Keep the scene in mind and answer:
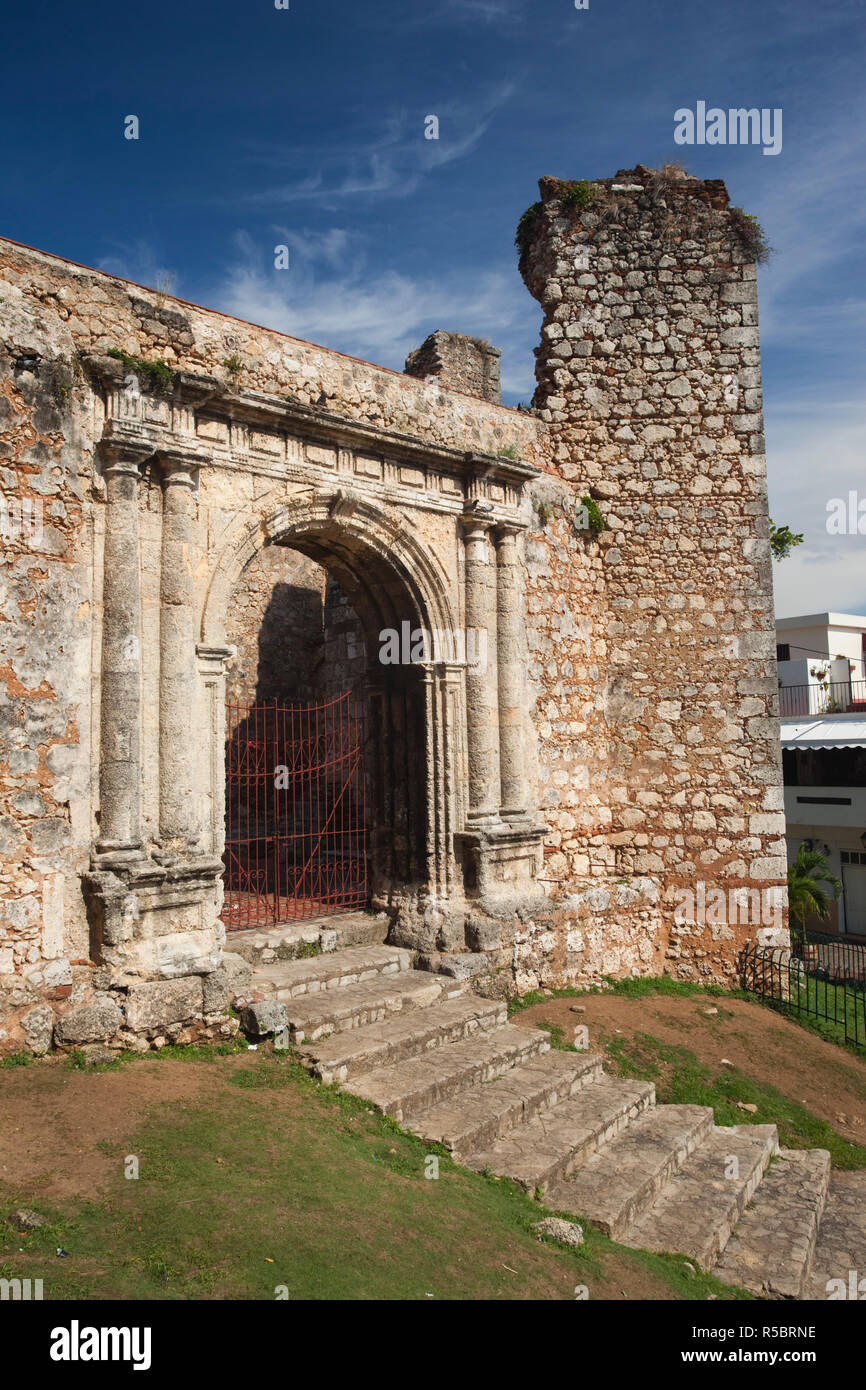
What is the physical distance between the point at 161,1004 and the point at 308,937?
204cm

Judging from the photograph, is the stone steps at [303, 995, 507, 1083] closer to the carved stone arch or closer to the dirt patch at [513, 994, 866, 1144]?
the dirt patch at [513, 994, 866, 1144]

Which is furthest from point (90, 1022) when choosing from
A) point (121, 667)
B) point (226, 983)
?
point (121, 667)

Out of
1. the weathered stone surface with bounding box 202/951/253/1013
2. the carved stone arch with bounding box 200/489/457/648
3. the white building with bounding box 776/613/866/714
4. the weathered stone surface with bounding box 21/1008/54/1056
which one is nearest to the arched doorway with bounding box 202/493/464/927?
the carved stone arch with bounding box 200/489/457/648

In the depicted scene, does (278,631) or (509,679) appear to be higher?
(278,631)

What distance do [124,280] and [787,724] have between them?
Result: 60.6 feet

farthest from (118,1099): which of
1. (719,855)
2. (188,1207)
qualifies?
(719,855)

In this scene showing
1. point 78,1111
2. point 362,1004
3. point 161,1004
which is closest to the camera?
point 78,1111

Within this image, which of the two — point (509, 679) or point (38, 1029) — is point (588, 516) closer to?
point (509, 679)

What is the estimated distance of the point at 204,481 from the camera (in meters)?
6.84

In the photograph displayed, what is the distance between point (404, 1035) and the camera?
21.7ft

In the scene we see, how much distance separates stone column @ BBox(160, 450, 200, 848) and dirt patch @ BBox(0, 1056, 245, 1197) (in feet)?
5.17

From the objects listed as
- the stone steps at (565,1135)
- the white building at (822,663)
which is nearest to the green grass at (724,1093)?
A: the stone steps at (565,1135)

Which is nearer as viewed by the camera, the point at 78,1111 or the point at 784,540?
the point at 78,1111

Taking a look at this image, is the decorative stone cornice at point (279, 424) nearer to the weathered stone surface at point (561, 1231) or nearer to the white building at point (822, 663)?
the weathered stone surface at point (561, 1231)
